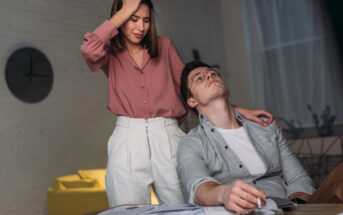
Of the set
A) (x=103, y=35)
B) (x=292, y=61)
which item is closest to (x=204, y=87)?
(x=103, y=35)

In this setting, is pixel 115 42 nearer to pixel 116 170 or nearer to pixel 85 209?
pixel 116 170

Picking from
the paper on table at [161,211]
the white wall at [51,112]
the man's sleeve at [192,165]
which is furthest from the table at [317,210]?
the white wall at [51,112]

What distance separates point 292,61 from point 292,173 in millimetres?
4347

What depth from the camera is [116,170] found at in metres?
1.72

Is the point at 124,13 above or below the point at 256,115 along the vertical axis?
above

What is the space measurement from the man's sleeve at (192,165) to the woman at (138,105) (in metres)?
0.14

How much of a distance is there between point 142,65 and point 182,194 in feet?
2.05

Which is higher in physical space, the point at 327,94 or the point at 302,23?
the point at 302,23

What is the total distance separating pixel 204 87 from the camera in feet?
5.96

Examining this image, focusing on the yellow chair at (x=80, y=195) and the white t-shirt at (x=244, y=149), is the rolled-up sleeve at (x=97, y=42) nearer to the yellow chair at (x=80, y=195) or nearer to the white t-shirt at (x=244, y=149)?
the white t-shirt at (x=244, y=149)

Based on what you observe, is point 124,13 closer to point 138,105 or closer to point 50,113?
point 138,105

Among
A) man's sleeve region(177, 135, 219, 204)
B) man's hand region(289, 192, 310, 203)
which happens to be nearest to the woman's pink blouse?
man's sleeve region(177, 135, 219, 204)

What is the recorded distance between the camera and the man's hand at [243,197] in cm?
93

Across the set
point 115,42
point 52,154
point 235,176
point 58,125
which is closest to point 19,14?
point 58,125
